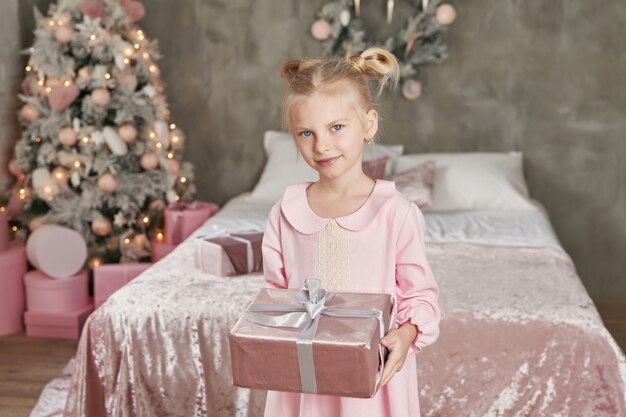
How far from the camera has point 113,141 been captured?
12.2 feet

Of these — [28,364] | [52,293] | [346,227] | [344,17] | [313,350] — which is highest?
[344,17]

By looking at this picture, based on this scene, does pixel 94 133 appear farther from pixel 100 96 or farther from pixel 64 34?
pixel 64 34

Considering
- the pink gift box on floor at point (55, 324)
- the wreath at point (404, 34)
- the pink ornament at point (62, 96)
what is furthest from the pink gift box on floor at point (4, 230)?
the wreath at point (404, 34)

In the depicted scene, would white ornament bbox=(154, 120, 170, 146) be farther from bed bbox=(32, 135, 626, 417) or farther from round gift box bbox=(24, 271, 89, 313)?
bed bbox=(32, 135, 626, 417)

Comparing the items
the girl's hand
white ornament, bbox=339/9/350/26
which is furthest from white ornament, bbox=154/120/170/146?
the girl's hand

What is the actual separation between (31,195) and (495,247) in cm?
217

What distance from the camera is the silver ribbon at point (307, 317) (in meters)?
1.19

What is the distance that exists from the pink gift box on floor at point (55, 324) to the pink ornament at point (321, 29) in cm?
182

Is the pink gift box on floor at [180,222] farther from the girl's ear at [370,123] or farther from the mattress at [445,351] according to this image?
the girl's ear at [370,123]

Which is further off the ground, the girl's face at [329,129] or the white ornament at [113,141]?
the girl's face at [329,129]

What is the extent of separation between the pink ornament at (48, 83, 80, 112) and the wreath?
1273 mm

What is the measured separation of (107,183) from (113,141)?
198mm

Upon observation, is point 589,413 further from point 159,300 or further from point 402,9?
point 402,9

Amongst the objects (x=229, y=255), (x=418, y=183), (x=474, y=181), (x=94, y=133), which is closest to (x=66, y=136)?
(x=94, y=133)
